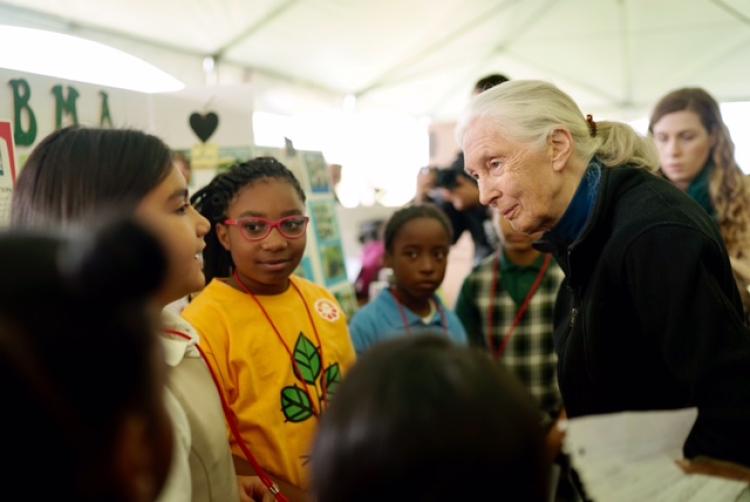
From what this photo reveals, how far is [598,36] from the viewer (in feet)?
22.3

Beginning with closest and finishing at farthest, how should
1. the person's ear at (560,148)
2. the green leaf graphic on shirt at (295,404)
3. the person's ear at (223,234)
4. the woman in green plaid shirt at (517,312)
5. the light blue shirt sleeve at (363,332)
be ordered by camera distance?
the person's ear at (560,148) → the green leaf graphic on shirt at (295,404) → the person's ear at (223,234) → the light blue shirt sleeve at (363,332) → the woman in green plaid shirt at (517,312)

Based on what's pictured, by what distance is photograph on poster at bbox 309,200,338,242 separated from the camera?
8.43 ft

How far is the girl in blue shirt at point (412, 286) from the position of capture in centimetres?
203

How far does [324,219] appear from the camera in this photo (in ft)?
8.61

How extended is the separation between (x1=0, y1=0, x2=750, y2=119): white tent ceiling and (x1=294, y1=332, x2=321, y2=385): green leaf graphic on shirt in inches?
108

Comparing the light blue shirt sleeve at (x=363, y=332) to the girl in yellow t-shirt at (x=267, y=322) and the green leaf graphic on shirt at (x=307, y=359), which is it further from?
the green leaf graphic on shirt at (x=307, y=359)

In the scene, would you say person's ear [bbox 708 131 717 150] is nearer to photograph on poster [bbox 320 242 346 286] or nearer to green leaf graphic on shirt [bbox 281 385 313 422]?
photograph on poster [bbox 320 242 346 286]

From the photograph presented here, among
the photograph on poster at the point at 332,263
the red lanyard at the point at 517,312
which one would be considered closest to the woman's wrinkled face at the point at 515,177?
the red lanyard at the point at 517,312

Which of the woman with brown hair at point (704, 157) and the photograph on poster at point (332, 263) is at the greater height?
the woman with brown hair at point (704, 157)

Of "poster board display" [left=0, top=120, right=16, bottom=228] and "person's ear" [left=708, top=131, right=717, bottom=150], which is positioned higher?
"person's ear" [left=708, top=131, right=717, bottom=150]

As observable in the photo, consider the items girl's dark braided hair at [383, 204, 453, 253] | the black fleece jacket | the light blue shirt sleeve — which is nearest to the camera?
the black fleece jacket

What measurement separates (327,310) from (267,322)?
23 centimetres

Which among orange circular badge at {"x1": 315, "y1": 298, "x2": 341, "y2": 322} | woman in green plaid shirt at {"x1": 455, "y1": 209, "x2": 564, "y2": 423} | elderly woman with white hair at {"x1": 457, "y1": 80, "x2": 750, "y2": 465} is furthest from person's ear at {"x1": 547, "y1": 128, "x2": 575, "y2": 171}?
woman in green plaid shirt at {"x1": 455, "y1": 209, "x2": 564, "y2": 423}

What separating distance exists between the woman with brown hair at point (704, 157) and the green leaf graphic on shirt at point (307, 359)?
60.0 inches
